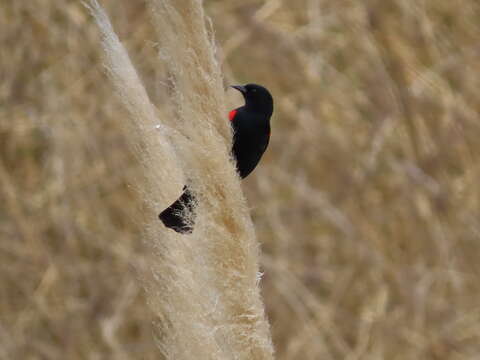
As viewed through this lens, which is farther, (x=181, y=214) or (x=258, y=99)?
(x=258, y=99)

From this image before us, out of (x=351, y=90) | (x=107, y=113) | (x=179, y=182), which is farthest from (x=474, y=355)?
(x=179, y=182)

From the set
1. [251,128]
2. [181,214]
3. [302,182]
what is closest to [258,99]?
[251,128]

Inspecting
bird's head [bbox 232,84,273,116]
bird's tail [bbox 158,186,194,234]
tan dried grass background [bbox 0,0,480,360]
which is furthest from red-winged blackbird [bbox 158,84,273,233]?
tan dried grass background [bbox 0,0,480,360]

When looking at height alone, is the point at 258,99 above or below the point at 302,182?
above

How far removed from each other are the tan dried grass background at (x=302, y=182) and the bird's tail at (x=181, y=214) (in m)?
2.05

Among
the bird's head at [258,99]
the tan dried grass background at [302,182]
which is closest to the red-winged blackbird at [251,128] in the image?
the bird's head at [258,99]

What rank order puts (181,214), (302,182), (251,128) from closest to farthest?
(181,214) → (251,128) → (302,182)

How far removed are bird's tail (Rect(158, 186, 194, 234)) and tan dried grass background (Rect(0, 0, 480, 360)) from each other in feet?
6.72

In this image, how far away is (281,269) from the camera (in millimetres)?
3135

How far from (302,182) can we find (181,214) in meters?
2.42

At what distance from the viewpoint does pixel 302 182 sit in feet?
11.1

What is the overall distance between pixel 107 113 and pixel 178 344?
2512 mm

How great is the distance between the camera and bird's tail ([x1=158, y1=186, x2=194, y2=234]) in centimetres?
97

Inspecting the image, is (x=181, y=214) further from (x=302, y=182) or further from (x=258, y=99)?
(x=302, y=182)
